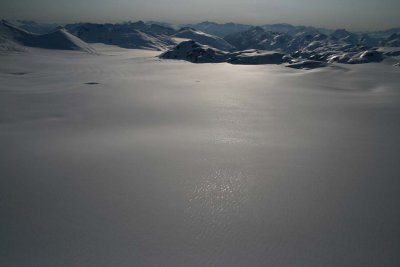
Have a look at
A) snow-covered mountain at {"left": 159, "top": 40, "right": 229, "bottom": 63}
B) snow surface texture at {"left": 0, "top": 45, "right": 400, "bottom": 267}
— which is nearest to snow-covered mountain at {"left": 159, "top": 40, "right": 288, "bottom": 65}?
snow-covered mountain at {"left": 159, "top": 40, "right": 229, "bottom": 63}

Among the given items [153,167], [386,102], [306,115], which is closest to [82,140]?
[153,167]

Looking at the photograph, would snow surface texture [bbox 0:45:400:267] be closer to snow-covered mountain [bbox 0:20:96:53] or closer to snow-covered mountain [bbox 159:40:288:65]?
snow-covered mountain [bbox 159:40:288:65]

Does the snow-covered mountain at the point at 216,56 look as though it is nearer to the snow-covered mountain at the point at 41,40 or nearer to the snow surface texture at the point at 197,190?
the snow-covered mountain at the point at 41,40

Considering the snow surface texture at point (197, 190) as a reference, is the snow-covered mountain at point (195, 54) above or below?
above

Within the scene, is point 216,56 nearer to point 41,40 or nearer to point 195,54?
point 195,54

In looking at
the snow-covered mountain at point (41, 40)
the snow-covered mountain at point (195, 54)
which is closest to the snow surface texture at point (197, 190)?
the snow-covered mountain at point (195, 54)

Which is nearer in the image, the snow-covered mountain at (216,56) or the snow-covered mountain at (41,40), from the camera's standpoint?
the snow-covered mountain at (216,56)

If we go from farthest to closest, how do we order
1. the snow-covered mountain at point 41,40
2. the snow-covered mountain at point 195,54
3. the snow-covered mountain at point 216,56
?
the snow-covered mountain at point 41,40 → the snow-covered mountain at point 195,54 → the snow-covered mountain at point 216,56

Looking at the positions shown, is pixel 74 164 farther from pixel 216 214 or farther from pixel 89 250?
pixel 216 214

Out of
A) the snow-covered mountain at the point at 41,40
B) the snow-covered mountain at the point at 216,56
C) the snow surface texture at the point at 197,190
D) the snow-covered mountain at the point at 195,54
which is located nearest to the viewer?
the snow surface texture at the point at 197,190
